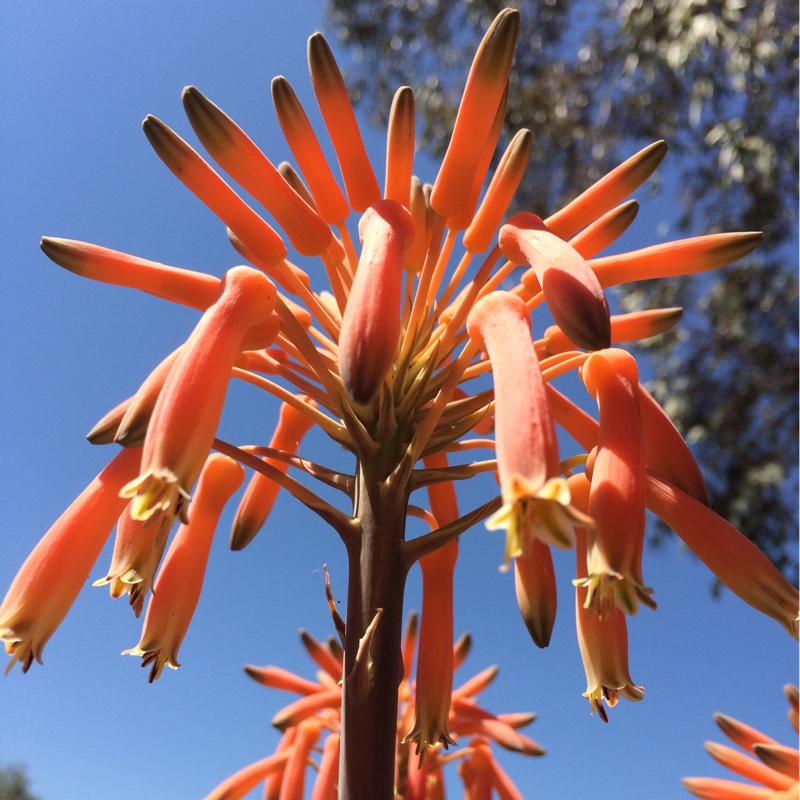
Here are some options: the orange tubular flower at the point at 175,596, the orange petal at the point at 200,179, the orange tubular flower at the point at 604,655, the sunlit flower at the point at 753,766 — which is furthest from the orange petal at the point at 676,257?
the sunlit flower at the point at 753,766

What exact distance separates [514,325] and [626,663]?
680mm

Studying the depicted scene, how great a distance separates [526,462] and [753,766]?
5.85 feet

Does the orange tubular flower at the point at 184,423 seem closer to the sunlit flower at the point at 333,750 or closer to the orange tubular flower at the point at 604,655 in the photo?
the orange tubular flower at the point at 604,655

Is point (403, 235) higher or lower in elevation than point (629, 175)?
lower

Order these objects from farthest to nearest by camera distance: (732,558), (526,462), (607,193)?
(607,193), (732,558), (526,462)

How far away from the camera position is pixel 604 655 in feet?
4.99

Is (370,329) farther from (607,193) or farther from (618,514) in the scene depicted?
(607,193)

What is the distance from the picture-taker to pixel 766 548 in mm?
8227

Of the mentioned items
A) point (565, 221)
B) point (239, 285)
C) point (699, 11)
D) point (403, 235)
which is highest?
point (699, 11)

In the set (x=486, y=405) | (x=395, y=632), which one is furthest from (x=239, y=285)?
(x=395, y=632)

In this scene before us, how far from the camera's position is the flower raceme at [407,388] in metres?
1.27

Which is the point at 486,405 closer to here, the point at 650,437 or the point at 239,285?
the point at 650,437

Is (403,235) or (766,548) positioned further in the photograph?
(766,548)

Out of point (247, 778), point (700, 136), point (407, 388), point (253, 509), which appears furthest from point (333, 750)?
point (700, 136)
